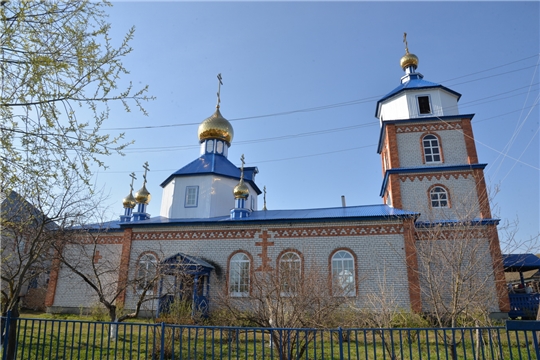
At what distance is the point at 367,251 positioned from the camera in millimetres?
13586

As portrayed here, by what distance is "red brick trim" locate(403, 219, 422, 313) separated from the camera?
12547mm

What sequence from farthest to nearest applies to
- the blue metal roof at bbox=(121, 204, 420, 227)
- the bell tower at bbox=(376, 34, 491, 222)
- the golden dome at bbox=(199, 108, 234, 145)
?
the golden dome at bbox=(199, 108, 234, 145), the bell tower at bbox=(376, 34, 491, 222), the blue metal roof at bbox=(121, 204, 420, 227)

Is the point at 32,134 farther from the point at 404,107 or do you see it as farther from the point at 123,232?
the point at 404,107

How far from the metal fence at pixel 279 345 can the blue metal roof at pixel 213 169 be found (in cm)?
836

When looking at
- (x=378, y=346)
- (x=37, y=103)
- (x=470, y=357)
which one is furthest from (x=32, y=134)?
(x=470, y=357)

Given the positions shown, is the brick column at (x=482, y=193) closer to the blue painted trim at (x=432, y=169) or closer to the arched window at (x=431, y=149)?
the blue painted trim at (x=432, y=169)

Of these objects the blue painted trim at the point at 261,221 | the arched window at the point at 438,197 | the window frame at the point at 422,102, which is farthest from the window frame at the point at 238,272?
the window frame at the point at 422,102

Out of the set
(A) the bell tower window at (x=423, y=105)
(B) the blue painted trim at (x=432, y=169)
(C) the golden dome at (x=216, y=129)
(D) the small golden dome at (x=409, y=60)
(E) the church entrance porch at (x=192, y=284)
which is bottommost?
(E) the church entrance porch at (x=192, y=284)

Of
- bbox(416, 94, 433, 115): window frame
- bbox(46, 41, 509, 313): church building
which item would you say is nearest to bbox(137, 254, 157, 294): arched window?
bbox(46, 41, 509, 313): church building

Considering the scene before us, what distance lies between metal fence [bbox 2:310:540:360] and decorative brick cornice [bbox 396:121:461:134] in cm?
873

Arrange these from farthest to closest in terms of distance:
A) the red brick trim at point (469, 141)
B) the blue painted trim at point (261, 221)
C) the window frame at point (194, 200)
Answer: the window frame at point (194, 200), the red brick trim at point (469, 141), the blue painted trim at point (261, 221)

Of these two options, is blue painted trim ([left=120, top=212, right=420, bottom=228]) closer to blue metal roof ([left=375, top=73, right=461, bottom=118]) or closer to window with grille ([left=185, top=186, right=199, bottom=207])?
window with grille ([left=185, top=186, right=199, bottom=207])

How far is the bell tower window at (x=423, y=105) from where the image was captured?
16.1 metres

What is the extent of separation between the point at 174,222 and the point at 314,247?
5677 millimetres
